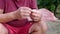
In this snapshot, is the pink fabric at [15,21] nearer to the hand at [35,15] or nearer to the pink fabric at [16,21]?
the pink fabric at [16,21]

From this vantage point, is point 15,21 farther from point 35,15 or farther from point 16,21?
point 35,15

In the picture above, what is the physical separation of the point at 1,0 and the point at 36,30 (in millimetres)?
410

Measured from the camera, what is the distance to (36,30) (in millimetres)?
1858

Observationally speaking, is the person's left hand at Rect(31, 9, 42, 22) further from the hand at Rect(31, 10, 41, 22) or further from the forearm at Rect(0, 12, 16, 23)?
the forearm at Rect(0, 12, 16, 23)

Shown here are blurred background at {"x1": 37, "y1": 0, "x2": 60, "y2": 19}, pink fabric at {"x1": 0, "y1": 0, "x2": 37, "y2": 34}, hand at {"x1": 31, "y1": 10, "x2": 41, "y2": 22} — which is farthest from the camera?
blurred background at {"x1": 37, "y1": 0, "x2": 60, "y2": 19}

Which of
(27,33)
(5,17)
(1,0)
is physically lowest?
(27,33)

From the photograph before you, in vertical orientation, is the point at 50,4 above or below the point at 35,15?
below

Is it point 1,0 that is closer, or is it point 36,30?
point 1,0

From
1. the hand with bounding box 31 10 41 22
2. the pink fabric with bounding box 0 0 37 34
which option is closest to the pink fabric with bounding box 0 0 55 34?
the pink fabric with bounding box 0 0 37 34

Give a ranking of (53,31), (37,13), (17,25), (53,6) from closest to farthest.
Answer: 1. (37,13)
2. (17,25)
3. (53,31)
4. (53,6)

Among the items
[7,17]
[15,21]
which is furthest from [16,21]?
[7,17]

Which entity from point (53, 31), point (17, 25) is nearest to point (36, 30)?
point (17, 25)

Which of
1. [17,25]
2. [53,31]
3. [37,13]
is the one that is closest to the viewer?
[37,13]

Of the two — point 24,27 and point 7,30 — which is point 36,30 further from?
point 7,30
